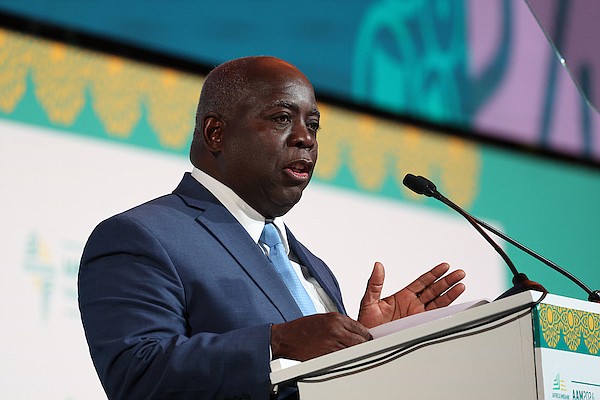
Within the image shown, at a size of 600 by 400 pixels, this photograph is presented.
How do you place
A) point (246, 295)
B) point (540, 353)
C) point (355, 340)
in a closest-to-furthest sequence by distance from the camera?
1. point (540, 353)
2. point (355, 340)
3. point (246, 295)

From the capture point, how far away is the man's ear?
A: 2.64 metres

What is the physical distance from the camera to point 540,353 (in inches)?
64.3

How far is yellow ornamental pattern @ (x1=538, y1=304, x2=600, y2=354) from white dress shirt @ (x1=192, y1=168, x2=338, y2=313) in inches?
33.5

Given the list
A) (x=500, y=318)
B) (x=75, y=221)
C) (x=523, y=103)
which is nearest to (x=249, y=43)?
(x=75, y=221)

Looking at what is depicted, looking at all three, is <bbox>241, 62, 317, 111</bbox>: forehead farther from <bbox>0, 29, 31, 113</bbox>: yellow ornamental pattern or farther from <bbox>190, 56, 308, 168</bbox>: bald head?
<bbox>0, 29, 31, 113</bbox>: yellow ornamental pattern

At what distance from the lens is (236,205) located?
259cm

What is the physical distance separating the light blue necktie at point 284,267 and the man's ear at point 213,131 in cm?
25

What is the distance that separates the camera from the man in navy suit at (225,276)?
1.98 metres

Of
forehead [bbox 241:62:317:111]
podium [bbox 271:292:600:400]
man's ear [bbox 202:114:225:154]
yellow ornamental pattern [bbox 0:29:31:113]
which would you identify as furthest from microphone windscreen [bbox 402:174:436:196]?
yellow ornamental pattern [bbox 0:29:31:113]

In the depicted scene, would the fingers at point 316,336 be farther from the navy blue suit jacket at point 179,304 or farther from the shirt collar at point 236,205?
the shirt collar at point 236,205

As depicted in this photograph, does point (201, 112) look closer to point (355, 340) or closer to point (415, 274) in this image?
point (355, 340)

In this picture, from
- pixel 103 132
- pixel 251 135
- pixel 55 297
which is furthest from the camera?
pixel 103 132

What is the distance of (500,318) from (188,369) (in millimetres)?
639

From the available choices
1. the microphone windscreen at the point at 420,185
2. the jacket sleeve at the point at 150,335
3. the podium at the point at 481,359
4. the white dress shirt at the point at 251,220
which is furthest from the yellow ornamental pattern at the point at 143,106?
the podium at the point at 481,359
